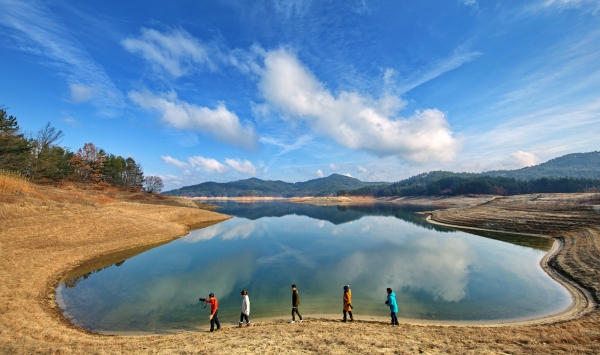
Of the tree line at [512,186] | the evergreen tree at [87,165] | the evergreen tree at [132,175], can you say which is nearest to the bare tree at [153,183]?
the evergreen tree at [132,175]

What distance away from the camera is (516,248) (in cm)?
3169

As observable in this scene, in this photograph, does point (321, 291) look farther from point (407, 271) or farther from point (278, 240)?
point (278, 240)

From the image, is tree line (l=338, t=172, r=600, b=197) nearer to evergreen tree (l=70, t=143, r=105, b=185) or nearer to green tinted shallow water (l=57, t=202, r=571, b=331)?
green tinted shallow water (l=57, t=202, r=571, b=331)

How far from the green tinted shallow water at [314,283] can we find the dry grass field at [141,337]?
6.45 feet

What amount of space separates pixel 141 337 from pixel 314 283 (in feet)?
38.9

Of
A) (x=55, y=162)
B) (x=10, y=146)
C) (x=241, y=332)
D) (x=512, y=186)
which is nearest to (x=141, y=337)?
(x=241, y=332)

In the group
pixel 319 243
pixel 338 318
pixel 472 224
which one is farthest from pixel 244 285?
Result: pixel 472 224

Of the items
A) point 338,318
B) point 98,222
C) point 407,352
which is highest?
point 98,222

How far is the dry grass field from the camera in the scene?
8.69 m

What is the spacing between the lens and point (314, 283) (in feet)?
64.3

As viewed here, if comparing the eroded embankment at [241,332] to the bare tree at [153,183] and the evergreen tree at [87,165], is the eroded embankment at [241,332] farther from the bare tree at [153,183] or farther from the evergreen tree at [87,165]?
the bare tree at [153,183]

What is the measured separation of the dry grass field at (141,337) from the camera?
869 cm

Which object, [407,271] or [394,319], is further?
[407,271]

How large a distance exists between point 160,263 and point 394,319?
23.0 metres
